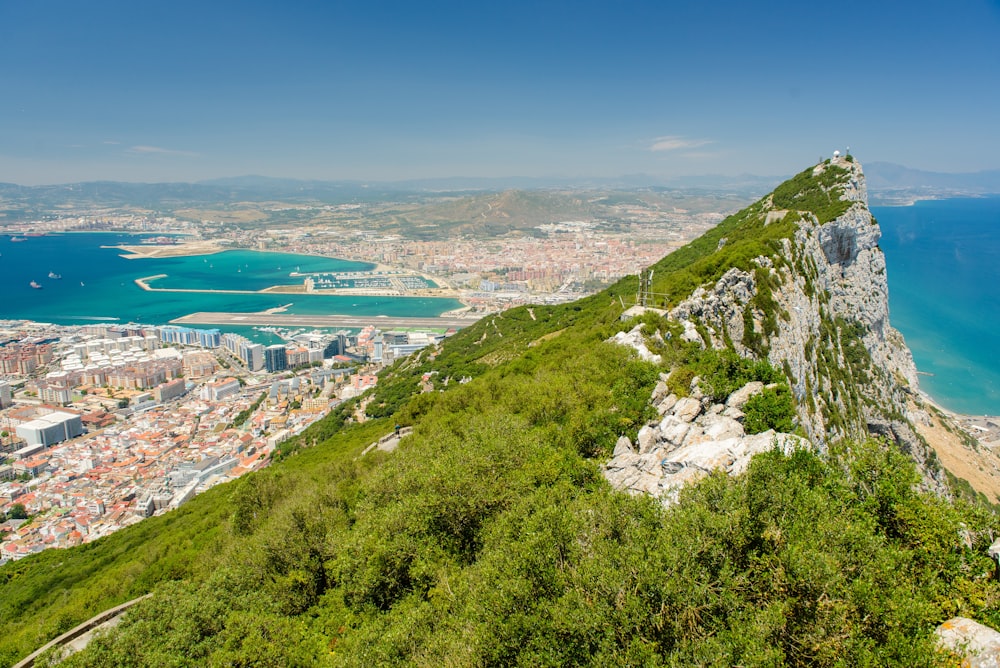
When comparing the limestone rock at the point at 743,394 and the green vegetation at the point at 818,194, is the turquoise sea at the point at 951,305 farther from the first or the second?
the limestone rock at the point at 743,394

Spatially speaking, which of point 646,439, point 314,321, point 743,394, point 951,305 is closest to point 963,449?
point 743,394

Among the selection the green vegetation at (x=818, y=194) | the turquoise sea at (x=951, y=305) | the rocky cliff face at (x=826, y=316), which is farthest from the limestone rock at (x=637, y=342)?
the turquoise sea at (x=951, y=305)

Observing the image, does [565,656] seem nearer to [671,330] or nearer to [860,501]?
[860,501]

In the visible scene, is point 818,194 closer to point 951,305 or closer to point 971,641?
point 971,641

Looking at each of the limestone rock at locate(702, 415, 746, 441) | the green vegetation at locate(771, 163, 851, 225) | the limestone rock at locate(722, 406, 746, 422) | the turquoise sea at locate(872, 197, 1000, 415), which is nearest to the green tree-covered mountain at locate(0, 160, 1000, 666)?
the limestone rock at locate(722, 406, 746, 422)

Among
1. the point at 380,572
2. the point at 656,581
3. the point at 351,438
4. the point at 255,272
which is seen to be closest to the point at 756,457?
the point at 656,581

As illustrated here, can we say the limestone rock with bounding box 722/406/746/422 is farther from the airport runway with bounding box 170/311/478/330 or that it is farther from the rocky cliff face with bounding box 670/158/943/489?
the airport runway with bounding box 170/311/478/330
